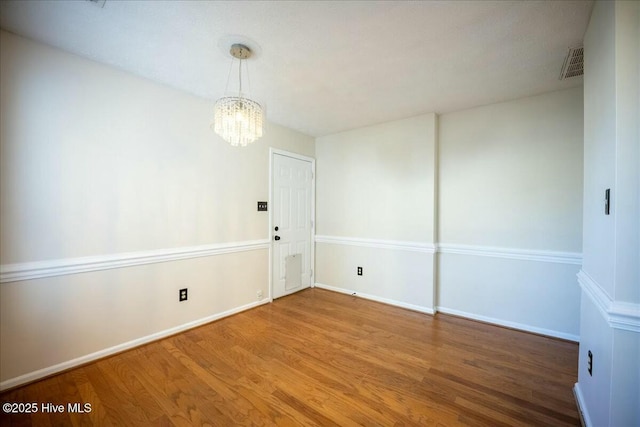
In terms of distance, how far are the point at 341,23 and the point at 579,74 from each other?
2217 mm

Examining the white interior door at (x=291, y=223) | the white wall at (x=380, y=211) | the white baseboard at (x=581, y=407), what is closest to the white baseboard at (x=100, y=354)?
the white interior door at (x=291, y=223)

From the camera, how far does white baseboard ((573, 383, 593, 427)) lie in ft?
4.75

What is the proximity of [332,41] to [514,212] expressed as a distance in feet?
8.37

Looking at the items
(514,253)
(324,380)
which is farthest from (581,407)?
(324,380)

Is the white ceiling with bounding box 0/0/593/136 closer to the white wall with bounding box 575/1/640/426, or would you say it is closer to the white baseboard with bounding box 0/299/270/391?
the white wall with bounding box 575/1/640/426

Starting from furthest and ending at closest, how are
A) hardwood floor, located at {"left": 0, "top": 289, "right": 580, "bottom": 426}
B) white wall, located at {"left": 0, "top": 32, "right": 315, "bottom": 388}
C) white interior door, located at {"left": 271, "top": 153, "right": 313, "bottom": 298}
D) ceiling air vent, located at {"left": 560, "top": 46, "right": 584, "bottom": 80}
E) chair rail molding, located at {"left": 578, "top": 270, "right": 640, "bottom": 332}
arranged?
white interior door, located at {"left": 271, "top": 153, "right": 313, "bottom": 298} < ceiling air vent, located at {"left": 560, "top": 46, "right": 584, "bottom": 80} < white wall, located at {"left": 0, "top": 32, "right": 315, "bottom": 388} < hardwood floor, located at {"left": 0, "top": 289, "right": 580, "bottom": 426} < chair rail molding, located at {"left": 578, "top": 270, "right": 640, "bottom": 332}

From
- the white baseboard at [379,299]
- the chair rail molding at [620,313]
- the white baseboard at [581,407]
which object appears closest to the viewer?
the chair rail molding at [620,313]

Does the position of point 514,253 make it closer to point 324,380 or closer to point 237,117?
point 324,380

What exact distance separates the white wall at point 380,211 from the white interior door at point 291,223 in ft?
0.69

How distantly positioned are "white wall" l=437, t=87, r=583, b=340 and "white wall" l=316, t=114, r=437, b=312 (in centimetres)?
24

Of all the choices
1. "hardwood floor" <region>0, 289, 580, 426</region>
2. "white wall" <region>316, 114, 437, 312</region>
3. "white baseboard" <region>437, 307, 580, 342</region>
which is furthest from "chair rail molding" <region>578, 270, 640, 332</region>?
"white wall" <region>316, 114, 437, 312</region>

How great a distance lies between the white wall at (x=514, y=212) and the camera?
2471 mm

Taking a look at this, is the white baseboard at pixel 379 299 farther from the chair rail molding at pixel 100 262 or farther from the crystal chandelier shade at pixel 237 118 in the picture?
the crystal chandelier shade at pixel 237 118

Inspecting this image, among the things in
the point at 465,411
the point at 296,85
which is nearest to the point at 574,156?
the point at 465,411
